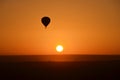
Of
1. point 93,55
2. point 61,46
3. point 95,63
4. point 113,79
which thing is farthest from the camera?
point 93,55

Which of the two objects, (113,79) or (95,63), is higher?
(95,63)

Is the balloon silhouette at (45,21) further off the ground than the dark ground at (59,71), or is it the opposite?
the balloon silhouette at (45,21)

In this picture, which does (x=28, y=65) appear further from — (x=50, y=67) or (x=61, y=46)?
(x=61, y=46)

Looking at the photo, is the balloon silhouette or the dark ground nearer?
the dark ground

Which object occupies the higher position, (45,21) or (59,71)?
(45,21)

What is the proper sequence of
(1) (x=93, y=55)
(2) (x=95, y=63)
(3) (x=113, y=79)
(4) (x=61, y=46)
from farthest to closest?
(1) (x=93, y=55) < (4) (x=61, y=46) < (2) (x=95, y=63) < (3) (x=113, y=79)

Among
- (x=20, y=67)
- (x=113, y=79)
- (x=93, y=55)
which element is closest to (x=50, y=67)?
(x=20, y=67)

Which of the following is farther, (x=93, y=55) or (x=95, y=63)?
(x=93, y=55)

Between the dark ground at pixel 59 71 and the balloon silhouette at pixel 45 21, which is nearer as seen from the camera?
the dark ground at pixel 59 71

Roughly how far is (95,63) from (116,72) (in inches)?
23.6

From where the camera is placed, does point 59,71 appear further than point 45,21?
No

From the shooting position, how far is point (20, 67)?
6.89 m

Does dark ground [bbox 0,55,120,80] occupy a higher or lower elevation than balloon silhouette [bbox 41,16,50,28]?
lower

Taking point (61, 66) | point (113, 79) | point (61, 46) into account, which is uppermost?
point (61, 46)
